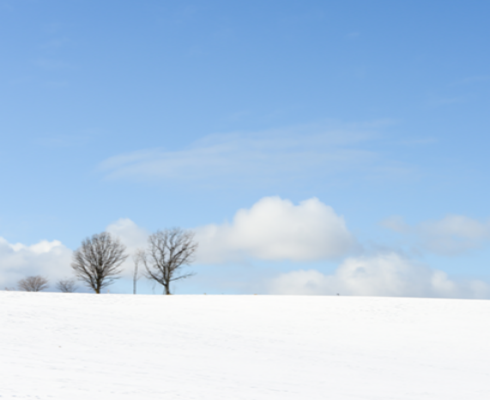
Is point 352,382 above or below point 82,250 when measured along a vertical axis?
below

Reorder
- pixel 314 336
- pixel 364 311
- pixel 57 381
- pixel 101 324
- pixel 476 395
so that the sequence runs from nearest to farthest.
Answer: pixel 57 381 → pixel 476 395 → pixel 101 324 → pixel 314 336 → pixel 364 311

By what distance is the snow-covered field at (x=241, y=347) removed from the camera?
15.1 m

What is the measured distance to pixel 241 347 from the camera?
A: 82.6 feet

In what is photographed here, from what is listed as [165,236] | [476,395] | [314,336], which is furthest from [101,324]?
[165,236]

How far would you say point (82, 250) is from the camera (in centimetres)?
7450

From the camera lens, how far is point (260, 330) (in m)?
31.0

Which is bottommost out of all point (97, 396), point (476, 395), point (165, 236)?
point (476, 395)

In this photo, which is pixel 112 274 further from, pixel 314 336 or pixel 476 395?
pixel 476 395

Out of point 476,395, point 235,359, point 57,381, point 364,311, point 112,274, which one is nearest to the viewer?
point 57,381

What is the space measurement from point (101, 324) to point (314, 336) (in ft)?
41.7

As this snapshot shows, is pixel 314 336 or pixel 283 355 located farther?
pixel 314 336

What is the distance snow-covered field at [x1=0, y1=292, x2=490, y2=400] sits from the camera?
1507cm

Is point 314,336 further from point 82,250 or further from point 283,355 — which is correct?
point 82,250

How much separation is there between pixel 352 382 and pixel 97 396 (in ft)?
33.2
